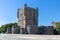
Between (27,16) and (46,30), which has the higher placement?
(27,16)

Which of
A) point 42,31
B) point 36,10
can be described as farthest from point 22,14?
point 42,31

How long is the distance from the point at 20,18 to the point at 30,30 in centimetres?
1383

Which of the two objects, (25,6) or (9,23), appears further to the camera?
(9,23)

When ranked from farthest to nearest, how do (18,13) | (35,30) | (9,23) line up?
(9,23), (18,13), (35,30)

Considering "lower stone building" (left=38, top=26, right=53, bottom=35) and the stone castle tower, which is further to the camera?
the stone castle tower

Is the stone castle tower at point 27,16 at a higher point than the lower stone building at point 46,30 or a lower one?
higher

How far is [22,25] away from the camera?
56250mm

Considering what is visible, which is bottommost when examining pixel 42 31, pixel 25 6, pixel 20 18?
pixel 42 31

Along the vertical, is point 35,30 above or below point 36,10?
below

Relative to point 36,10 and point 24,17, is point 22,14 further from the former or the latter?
point 36,10

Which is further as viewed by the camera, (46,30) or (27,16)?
(27,16)

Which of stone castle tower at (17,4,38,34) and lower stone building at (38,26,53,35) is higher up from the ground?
stone castle tower at (17,4,38,34)

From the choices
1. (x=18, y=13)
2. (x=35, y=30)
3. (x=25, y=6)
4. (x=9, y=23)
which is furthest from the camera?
(x=9, y=23)

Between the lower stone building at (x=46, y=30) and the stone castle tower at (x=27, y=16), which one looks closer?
the lower stone building at (x=46, y=30)
